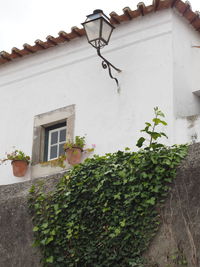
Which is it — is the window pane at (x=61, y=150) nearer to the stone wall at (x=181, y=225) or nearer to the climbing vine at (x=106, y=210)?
the climbing vine at (x=106, y=210)

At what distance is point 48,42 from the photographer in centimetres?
1117

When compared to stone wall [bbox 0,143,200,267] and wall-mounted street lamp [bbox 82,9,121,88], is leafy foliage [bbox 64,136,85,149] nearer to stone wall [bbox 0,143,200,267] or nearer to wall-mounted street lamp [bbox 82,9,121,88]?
wall-mounted street lamp [bbox 82,9,121,88]

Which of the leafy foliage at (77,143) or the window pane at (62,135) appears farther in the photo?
the window pane at (62,135)

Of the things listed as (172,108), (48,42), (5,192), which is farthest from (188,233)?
(48,42)

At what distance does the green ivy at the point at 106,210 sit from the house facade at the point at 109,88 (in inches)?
99.1

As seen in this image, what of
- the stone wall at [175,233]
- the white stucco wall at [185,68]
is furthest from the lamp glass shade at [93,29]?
the stone wall at [175,233]

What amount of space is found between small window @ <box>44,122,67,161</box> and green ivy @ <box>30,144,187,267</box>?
3.44m

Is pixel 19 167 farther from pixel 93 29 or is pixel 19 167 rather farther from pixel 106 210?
pixel 106 210

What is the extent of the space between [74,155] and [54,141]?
92cm

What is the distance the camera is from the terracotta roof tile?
1008cm

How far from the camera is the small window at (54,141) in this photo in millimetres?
10828

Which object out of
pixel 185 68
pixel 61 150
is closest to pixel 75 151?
pixel 61 150

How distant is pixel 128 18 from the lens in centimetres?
1040

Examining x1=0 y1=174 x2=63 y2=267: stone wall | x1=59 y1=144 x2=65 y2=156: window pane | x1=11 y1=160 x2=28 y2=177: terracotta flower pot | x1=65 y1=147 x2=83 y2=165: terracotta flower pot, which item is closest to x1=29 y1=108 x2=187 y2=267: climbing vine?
x1=0 y1=174 x2=63 y2=267: stone wall
